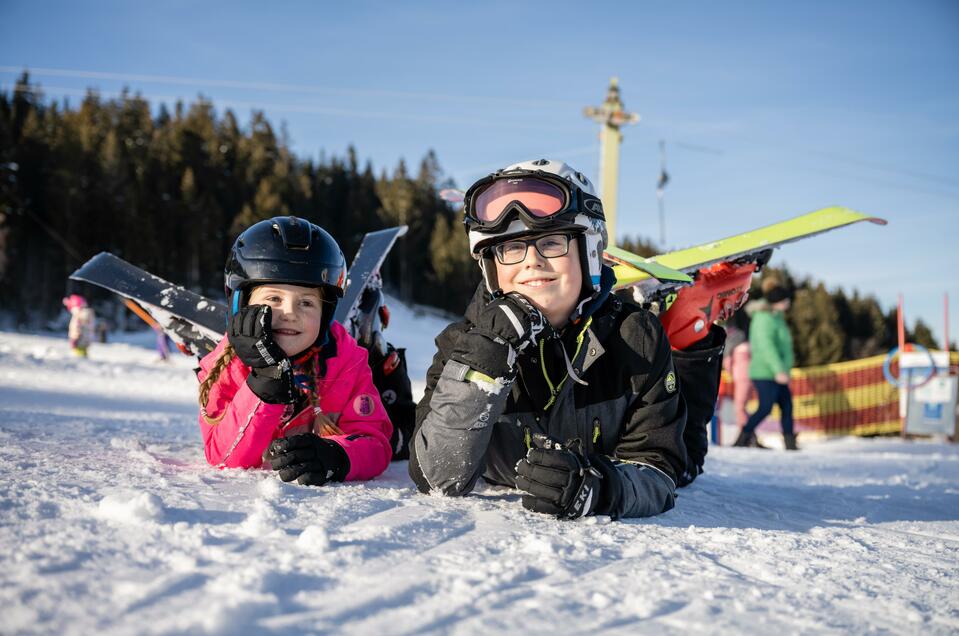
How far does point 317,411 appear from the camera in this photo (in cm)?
296

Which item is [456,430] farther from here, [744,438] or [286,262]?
[744,438]

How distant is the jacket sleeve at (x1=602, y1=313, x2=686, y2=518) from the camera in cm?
242

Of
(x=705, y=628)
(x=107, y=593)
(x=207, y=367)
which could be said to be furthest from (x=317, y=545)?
(x=207, y=367)

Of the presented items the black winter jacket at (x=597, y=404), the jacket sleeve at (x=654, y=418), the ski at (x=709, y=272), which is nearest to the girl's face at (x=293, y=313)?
the black winter jacket at (x=597, y=404)

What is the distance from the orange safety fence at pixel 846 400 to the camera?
568 inches

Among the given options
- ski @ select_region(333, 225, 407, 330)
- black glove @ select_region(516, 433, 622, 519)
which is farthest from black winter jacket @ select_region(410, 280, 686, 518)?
ski @ select_region(333, 225, 407, 330)

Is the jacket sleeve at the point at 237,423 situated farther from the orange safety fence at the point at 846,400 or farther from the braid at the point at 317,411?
the orange safety fence at the point at 846,400

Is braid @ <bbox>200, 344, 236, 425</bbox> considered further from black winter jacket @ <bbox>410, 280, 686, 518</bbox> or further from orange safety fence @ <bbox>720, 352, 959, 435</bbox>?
orange safety fence @ <bbox>720, 352, 959, 435</bbox>

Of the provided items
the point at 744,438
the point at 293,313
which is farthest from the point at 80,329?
the point at 293,313

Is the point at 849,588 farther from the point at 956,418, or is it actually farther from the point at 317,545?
the point at 956,418

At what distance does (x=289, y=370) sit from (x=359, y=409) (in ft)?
1.69

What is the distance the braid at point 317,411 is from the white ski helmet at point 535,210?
93cm

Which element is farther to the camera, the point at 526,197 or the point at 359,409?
the point at 359,409

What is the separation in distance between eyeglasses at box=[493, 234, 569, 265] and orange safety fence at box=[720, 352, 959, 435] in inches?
498
